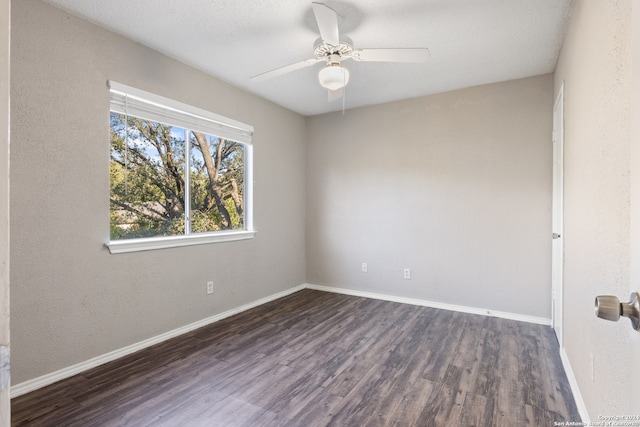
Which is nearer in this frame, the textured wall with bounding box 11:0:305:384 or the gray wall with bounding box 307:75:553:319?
the textured wall with bounding box 11:0:305:384

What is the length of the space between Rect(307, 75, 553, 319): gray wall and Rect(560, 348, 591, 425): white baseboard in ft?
3.09

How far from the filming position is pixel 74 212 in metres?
2.21

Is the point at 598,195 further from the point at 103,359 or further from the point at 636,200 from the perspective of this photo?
the point at 103,359

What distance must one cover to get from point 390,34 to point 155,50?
200 cm

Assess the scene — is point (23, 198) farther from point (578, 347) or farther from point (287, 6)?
point (578, 347)

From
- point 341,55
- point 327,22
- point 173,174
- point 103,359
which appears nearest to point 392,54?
point 341,55

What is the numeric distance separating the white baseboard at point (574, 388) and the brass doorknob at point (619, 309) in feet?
5.07

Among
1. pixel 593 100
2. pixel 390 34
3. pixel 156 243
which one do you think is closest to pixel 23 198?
pixel 156 243

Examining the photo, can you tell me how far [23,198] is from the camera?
1979 mm

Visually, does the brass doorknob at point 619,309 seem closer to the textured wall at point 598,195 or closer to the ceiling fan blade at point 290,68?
the textured wall at point 598,195

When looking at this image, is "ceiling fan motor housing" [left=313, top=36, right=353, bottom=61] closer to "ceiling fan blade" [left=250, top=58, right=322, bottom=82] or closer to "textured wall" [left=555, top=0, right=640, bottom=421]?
"ceiling fan blade" [left=250, top=58, right=322, bottom=82]

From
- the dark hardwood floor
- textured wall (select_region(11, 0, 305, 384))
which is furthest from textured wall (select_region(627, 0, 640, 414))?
textured wall (select_region(11, 0, 305, 384))

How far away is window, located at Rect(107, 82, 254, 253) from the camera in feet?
8.34

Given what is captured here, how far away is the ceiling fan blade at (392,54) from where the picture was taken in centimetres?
210
